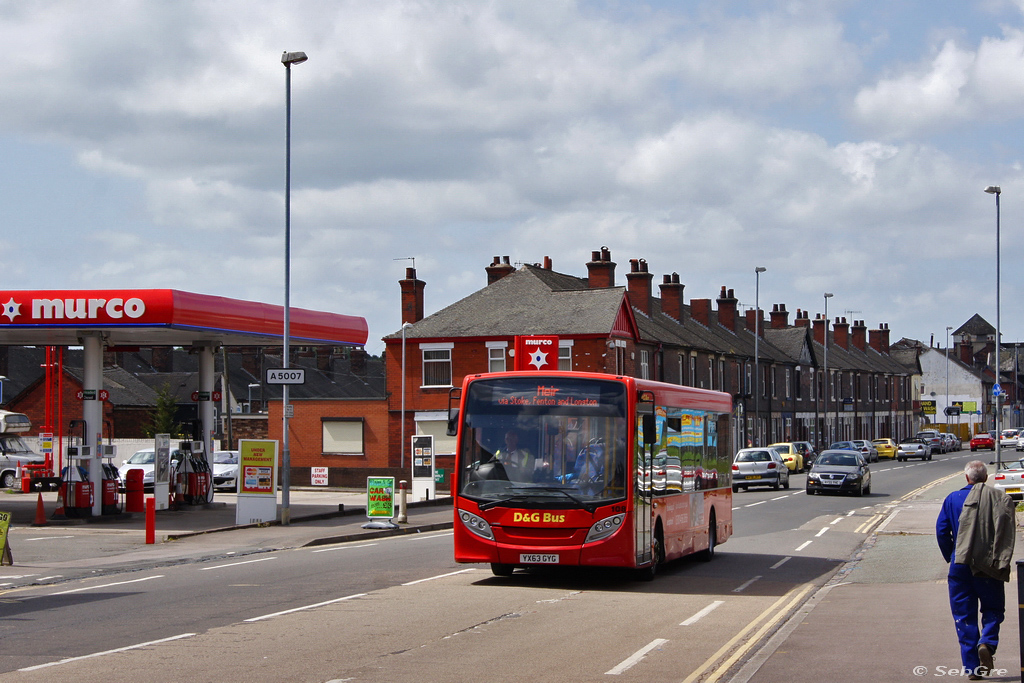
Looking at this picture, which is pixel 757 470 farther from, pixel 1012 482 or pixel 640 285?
pixel 640 285

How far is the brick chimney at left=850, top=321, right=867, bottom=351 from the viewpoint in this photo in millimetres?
105062

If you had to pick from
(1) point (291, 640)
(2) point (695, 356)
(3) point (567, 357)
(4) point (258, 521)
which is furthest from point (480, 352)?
(1) point (291, 640)

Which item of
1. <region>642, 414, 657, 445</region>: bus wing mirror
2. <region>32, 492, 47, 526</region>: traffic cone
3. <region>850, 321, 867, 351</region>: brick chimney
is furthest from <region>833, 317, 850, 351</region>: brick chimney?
<region>642, 414, 657, 445</region>: bus wing mirror

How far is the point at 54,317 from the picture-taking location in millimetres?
25906

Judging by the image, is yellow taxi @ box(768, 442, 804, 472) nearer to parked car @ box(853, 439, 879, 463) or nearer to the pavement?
parked car @ box(853, 439, 879, 463)

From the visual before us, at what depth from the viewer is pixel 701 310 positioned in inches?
2810

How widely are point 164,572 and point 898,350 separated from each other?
367ft

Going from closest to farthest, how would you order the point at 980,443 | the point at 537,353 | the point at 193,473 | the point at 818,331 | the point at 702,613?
the point at 702,613, the point at 193,473, the point at 537,353, the point at 818,331, the point at 980,443

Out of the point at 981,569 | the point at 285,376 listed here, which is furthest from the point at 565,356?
the point at 981,569

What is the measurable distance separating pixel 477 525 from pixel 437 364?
38.2 meters

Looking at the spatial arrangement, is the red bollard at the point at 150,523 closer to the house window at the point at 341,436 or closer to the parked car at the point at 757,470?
the parked car at the point at 757,470

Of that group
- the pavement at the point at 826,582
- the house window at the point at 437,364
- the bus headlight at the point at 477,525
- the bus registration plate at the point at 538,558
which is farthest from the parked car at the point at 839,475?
the bus headlight at the point at 477,525

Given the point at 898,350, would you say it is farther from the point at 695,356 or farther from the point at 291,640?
the point at 291,640

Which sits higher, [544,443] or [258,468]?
[544,443]
